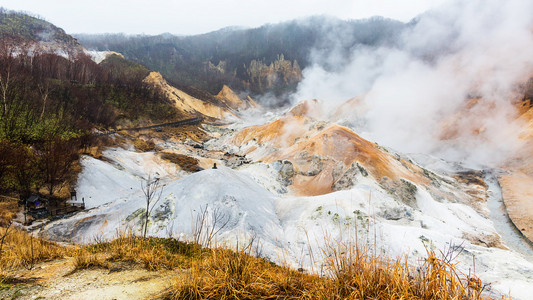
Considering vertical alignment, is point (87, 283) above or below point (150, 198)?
above

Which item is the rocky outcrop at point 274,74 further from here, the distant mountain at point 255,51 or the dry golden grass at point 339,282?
the dry golden grass at point 339,282

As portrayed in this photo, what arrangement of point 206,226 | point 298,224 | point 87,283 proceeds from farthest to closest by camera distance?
point 298,224 < point 206,226 < point 87,283

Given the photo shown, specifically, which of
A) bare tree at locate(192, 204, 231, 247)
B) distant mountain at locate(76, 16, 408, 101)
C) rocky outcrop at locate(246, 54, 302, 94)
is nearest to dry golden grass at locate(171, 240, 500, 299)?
bare tree at locate(192, 204, 231, 247)

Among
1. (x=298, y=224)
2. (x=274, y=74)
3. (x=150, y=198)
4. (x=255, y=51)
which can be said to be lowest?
(x=298, y=224)

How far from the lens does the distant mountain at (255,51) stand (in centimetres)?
14538

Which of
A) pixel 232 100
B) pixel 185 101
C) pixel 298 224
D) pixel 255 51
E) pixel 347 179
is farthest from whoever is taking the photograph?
pixel 255 51

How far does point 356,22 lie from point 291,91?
83.1m

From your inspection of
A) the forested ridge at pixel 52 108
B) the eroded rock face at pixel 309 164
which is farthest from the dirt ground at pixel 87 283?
the eroded rock face at pixel 309 164

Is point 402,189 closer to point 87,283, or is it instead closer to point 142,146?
point 87,283

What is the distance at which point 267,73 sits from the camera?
152m

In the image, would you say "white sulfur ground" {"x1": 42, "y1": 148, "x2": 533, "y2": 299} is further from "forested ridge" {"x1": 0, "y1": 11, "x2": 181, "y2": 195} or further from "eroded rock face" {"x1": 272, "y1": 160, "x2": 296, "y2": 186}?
"eroded rock face" {"x1": 272, "y1": 160, "x2": 296, "y2": 186}

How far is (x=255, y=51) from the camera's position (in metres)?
163

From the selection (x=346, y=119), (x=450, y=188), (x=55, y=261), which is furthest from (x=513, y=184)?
(x=55, y=261)

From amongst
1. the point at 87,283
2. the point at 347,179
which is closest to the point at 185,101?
the point at 347,179
